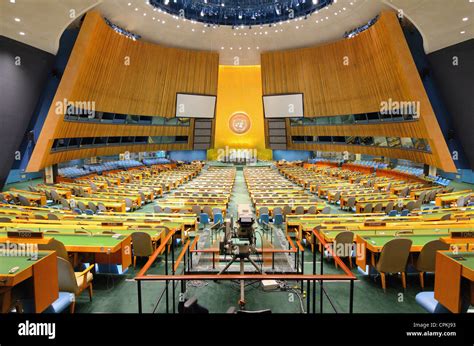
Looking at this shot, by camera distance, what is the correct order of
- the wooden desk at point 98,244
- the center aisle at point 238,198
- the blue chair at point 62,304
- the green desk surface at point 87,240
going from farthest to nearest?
1. the center aisle at point 238,198
2. the green desk surface at point 87,240
3. the wooden desk at point 98,244
4. the blue chair at point 62,304

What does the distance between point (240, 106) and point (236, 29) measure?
51.1ft

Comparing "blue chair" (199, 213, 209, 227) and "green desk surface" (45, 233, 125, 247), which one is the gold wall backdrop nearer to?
"blue chair" (199, 213, 209, 227)

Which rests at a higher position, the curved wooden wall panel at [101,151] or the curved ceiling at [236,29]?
the curved ceiling at [236,29]

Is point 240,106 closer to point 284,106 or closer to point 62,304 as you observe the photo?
point 284,106

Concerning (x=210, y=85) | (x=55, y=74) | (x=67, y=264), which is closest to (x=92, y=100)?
(x=55, y=74)

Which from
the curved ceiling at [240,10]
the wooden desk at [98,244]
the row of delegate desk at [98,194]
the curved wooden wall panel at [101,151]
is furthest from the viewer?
the curved ceiling at [240,10]

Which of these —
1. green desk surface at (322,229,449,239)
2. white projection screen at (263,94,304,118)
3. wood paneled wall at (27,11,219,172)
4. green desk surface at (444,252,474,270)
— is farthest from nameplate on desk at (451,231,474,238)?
white projection screen at (263,94,304,118)

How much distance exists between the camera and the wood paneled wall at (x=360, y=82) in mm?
17469

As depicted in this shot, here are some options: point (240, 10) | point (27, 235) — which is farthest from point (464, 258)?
point (240, 10)

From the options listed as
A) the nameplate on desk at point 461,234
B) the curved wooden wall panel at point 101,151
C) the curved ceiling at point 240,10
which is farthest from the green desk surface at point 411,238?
the curved ceiling at point 240,10

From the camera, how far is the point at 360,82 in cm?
2341

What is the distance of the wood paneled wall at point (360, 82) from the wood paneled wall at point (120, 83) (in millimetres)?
8446

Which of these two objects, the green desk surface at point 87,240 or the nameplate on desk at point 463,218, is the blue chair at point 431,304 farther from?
the nameplate on desk at point 463,218

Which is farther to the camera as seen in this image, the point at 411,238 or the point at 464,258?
Result: the point at 411,238
